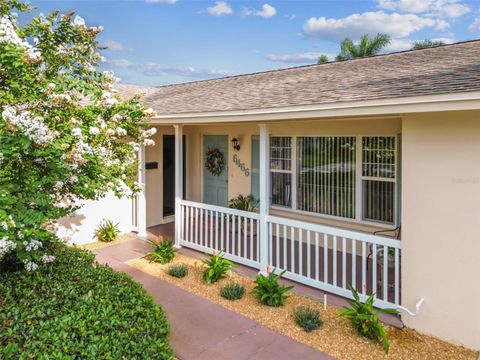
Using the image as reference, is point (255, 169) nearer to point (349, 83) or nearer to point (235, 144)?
point (235, 144)

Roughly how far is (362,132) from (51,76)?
5277mm

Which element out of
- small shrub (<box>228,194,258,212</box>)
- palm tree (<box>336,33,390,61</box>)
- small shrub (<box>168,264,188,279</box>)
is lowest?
small shrub (<box>168,264,188,279</box>)

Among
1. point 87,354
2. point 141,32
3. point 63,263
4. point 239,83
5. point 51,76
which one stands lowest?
point 87,354

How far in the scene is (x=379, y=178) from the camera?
6.85m

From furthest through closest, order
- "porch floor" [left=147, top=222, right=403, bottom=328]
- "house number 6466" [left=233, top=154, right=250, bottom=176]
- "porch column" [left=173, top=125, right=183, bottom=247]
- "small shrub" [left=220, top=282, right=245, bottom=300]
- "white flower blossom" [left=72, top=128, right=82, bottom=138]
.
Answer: "house number 6466" [left=233, top=154, right=250, bottom=176]
"porch column" [left=173, top=125, right=183, bottom=247]
"small shrub" [left=220, top=282, right=245, bottom=300]
"porch floor" [left=147, top=222, right=403, bottom=328]
"white flower blossom" [left=72, top=128, right=82, bottom=138]

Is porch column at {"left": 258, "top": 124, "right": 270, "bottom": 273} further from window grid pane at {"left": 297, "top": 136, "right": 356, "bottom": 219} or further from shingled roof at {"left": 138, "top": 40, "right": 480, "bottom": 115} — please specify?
window grid pane at {"left": 297, "top": 136, "right": 356, "bottom": 219}

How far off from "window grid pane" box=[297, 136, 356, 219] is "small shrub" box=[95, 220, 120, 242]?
4421 millimetres

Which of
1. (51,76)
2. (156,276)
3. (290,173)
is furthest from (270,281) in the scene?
(51,76)

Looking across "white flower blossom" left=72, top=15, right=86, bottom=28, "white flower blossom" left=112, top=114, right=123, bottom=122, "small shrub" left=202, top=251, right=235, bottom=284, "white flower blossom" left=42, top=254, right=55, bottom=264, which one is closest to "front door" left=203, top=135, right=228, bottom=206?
"small shrub" left=202, top=251, right=235, bottom=284

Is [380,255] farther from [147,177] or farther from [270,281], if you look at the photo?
[147,177]

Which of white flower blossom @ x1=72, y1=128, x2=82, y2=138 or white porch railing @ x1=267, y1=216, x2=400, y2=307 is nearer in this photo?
white flower blossom @ x1=72, y1=128, x2=82, y2=138

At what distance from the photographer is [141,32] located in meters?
13.9

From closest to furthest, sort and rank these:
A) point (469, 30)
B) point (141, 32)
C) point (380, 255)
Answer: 1. point (380, 255)
2. point (141, 32)
3. point (469, 30)

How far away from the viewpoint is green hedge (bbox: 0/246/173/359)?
284cm
